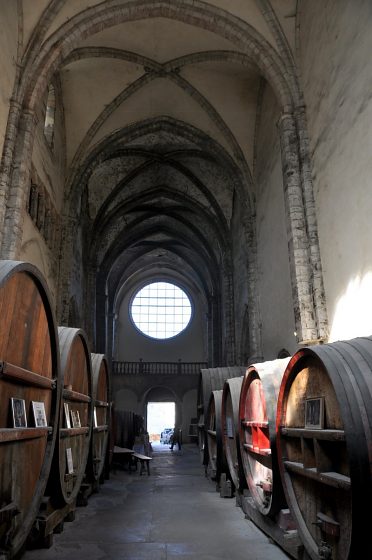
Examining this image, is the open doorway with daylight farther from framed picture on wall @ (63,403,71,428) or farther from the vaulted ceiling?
framed picture on wall @ (63,403,71,428)

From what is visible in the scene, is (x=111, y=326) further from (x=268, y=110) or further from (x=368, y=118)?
(x=368, y=118)

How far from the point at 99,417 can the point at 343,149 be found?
569 centimetres

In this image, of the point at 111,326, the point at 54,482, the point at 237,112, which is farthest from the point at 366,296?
the point at 111,326

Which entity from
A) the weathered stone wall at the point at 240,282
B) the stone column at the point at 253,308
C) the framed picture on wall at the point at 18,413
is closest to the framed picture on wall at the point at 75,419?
the framed picture on wall at the point at 18,413

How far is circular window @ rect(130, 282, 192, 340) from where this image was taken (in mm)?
30547

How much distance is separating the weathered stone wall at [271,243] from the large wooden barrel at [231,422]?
14.5 ft

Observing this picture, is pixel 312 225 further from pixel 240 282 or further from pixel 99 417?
pixel 240 282

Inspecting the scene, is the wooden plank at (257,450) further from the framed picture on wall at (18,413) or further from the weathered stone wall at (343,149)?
the weathered stone wall at (343,149)

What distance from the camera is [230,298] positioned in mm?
18469

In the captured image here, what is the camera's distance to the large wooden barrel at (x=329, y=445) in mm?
2127

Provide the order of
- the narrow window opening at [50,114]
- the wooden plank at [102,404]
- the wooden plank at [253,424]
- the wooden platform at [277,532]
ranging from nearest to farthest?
the wooden platform at [277,532], the wooden plank at [253,424], the wooden plank at [102,404], the narrow window opening at [50,114]

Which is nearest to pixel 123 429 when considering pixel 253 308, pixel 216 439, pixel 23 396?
pixel 253 308

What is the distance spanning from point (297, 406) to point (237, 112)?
493 inches

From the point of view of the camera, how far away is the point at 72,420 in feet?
14.1
